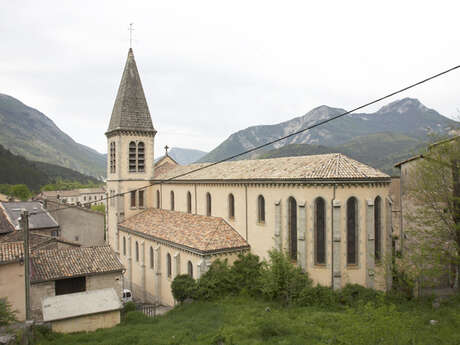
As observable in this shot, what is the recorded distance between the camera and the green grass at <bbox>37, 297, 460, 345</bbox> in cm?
1681

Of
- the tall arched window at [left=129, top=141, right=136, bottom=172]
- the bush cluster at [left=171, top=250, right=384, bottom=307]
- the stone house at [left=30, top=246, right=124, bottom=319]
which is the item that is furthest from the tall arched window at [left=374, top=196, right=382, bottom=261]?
the tall arched window at [left=129, top=141, right=136, bottom=172]

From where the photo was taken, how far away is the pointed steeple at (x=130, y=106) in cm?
4369

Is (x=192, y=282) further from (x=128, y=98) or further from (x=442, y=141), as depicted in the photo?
(x=128, y=98)

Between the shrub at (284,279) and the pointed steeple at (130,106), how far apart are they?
28431 millimetres

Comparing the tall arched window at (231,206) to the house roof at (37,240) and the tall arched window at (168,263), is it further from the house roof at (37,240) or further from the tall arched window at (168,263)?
the house roof at (37,240)

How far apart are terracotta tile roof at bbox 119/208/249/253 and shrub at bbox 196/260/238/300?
145cm

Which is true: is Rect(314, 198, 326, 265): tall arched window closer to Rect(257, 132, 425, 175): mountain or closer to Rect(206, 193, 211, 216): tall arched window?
Rect(206, 193, 211, 216): tall arched window

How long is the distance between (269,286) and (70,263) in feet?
52.2

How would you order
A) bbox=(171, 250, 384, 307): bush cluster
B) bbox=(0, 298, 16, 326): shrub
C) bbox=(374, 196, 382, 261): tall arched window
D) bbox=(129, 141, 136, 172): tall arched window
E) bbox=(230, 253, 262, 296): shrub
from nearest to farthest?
bbox=(0, 298, 16, 326): shrub → bbox=(171, 250, 384, 307): bush cluster → bbox=(374, 196, 382, 261): tall arched window → bbox=(230, 253, 262, 296): shrub → bbox=(129, 141, 136, 172): tall arched window

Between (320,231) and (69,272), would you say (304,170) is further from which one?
(69,272)

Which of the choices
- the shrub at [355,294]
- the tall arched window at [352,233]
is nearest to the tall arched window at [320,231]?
the tall arched window at [352,233]

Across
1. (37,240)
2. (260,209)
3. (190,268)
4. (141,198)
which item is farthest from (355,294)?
(141,198)

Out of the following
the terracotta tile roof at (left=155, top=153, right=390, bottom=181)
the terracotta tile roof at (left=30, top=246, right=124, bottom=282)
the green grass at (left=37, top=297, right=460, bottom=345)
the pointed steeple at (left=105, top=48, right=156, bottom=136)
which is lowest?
the green grass at (left=37, top=297, right=460, bottom=345)

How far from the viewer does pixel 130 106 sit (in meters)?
44.2
